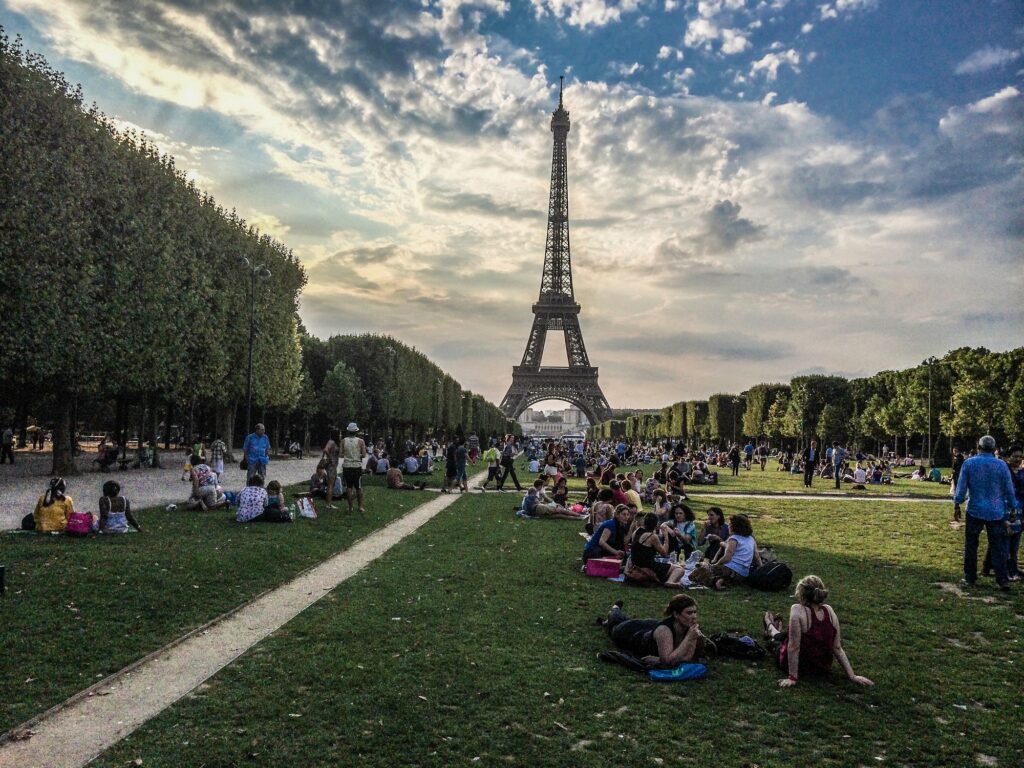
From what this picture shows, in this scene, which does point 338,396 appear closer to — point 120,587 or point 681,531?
point 681,531

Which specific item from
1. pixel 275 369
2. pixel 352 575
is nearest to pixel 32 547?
pixel 352 575

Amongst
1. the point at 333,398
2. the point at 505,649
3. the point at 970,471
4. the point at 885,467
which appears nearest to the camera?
the point at 505,649

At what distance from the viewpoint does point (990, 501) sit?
36.4 ft

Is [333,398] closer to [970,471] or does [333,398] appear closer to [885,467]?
[885,467]

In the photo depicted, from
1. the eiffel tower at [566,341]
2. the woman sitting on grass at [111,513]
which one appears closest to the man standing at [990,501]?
the woman sitting on grass at [111,513]

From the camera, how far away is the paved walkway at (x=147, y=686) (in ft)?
16.9

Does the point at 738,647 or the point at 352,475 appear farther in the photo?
the point at 352,475

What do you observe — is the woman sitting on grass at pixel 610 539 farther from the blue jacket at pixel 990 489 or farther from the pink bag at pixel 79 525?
the pink bag at pixel 79 525

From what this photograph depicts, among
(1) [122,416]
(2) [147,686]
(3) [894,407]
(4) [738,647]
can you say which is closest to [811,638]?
(4) [738,647]

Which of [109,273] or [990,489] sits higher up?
[109,273]

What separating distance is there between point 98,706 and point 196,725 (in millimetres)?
960

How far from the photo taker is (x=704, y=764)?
5.12 meters

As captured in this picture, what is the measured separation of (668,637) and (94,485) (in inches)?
891

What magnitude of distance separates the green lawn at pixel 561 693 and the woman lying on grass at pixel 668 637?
32 cm
